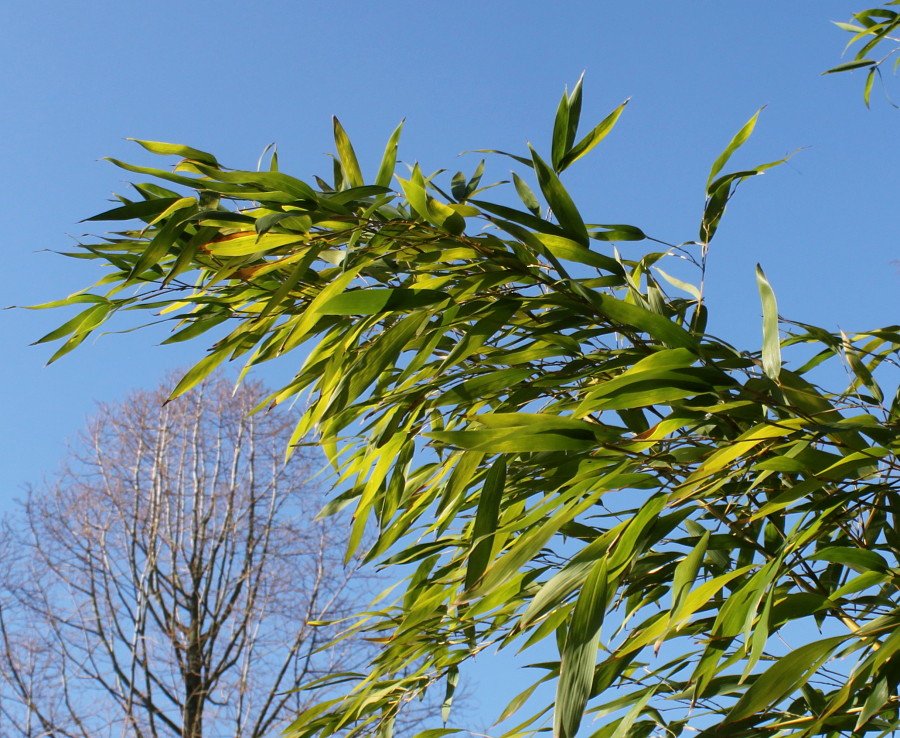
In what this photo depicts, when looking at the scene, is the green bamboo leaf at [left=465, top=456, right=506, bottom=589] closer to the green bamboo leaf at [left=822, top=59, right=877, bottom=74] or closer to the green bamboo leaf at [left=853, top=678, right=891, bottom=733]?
the green bamboo leaf at [left=853, top=678, right=891, bottom=733]

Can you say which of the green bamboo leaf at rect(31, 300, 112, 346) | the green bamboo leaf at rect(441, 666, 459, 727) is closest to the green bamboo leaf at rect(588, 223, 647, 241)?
the green bamboo leaf at rect(31, 300, 112, 346)

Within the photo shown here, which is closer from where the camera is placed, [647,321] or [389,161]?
[647,321]

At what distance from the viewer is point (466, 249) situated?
89 centimetres

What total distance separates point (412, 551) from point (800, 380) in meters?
0.58

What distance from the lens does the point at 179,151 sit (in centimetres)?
93

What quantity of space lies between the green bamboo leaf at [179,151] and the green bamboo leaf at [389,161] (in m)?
0.19

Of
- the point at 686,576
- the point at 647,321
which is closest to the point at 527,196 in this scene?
the point at 647,321

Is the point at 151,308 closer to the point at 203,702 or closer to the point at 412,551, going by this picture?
the point at 412,551

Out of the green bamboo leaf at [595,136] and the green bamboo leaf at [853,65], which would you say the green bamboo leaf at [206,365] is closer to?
the green bamboo leaf at [595,136]

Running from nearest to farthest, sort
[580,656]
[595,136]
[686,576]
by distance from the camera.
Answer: [580,656] < [686,576] < [595,136]

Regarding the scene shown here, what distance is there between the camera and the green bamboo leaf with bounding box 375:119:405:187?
3.25 feet

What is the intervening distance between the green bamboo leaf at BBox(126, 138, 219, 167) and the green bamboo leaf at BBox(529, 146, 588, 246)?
0.36 m

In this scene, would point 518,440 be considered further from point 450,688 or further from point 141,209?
point 450,688

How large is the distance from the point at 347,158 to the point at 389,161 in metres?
0.07
